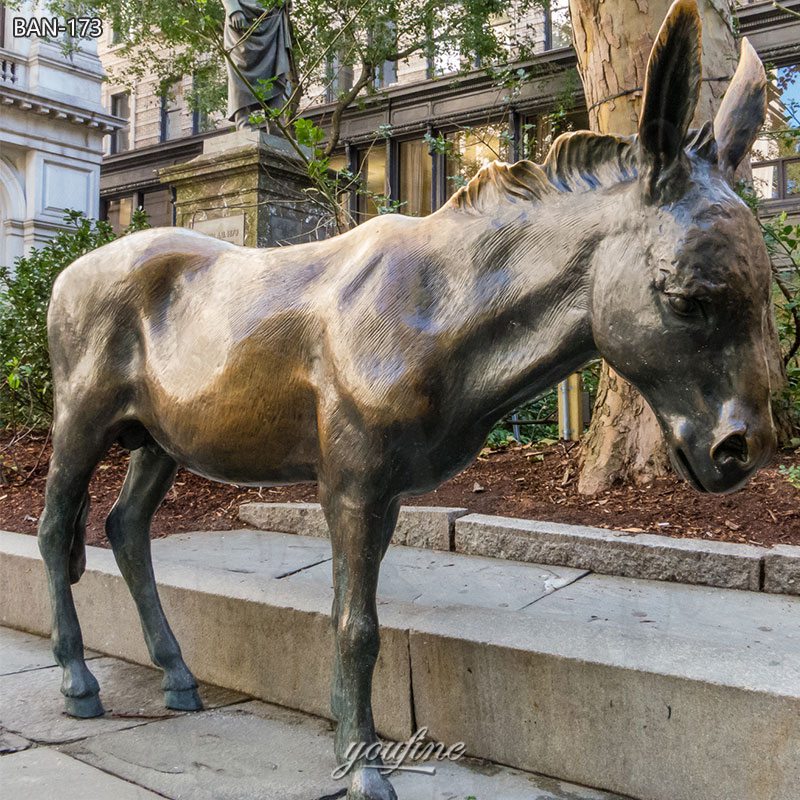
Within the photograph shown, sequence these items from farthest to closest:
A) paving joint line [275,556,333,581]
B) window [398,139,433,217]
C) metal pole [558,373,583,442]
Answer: window [398,139,433,217] < metal pole [558,373,583,442] < paving joint line [275,556,333,581]

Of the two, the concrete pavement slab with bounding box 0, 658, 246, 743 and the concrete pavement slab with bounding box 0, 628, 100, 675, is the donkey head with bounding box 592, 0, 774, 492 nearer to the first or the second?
the concrete pavement slab with bounding box 0, 658, 246, 743

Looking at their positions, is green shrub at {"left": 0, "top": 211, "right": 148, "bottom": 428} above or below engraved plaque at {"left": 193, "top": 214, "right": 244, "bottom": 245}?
below

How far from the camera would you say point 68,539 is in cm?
289

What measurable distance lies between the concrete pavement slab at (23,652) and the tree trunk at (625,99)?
11.6ft

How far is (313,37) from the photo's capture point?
722 inches

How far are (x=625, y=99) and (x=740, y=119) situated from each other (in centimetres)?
416

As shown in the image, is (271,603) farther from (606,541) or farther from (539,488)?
(539,488)

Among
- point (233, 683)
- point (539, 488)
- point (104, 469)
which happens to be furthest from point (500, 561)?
point (104, 469)

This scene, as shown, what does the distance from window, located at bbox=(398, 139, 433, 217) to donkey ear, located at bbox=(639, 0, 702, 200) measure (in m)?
21.2

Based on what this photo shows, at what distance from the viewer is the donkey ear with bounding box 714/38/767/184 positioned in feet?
6.39

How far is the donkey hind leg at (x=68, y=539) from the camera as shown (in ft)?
9.17

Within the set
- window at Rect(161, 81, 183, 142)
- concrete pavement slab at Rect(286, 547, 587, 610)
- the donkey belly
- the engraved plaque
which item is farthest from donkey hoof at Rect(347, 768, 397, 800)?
window at Rect(161, 81, 183, 142)

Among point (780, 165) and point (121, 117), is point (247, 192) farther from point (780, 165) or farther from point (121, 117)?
point (121, 117)

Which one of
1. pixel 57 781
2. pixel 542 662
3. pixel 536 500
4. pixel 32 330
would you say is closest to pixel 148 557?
pixel 57 781
